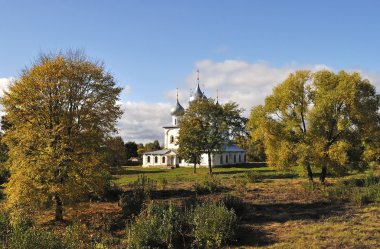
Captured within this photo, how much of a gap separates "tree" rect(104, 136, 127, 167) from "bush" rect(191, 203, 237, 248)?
7.45 metres

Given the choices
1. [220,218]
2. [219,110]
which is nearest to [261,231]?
[220,218]

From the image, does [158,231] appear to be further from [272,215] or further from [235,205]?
[272,215]

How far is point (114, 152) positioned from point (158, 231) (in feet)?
25.5

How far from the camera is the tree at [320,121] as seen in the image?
27.7 metres

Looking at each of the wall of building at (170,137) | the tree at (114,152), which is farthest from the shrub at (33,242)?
the wall of building at (170,137)

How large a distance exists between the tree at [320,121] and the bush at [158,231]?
14.8 meters

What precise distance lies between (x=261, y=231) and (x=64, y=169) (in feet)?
31.4

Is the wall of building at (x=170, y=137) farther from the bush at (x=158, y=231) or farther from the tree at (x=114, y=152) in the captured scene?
the bush at (x=158, y=231)

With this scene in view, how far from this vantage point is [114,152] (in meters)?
21.0

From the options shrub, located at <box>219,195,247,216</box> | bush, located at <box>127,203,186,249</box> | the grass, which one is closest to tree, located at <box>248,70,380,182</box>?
the grass

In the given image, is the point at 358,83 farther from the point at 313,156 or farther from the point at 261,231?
the point at 261,231

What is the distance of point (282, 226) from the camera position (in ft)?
55.0

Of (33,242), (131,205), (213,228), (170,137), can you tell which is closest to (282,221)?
(213,228)

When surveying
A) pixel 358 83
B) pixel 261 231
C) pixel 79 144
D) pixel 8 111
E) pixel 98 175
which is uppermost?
pixel 358 83
